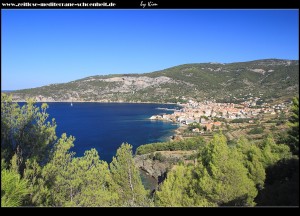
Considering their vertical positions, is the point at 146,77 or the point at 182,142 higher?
the point at 146,77

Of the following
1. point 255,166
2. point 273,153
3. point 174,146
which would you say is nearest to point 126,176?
point 255,166

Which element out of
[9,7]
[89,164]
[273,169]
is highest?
[9,7]

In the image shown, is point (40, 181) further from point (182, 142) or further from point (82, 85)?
point (82, 85)

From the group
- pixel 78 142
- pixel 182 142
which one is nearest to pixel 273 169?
pixel 182 142

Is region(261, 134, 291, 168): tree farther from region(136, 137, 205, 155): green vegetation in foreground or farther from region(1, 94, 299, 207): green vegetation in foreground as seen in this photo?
region(136, 137, 205, 155): green vegetation in foreground

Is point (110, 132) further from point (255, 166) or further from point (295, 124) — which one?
point (295, 124)

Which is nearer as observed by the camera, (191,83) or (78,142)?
(78,142)
